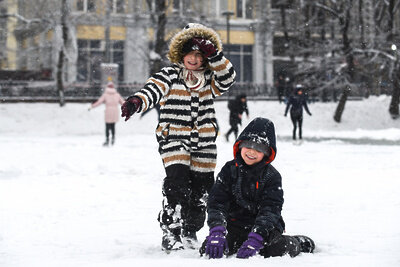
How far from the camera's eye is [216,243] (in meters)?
3.75

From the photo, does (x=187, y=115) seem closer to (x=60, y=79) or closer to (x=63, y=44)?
(x=63, y=44)

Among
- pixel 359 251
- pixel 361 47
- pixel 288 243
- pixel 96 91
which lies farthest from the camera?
pixel 96 91

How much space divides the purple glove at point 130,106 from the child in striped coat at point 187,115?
1.30 ft

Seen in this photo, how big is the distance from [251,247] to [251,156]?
23.3 inches

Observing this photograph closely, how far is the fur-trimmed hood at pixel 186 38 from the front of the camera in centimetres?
470

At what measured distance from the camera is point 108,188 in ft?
28.0

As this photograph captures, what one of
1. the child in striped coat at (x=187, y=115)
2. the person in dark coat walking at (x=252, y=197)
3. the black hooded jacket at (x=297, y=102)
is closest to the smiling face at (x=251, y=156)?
the person in dark coat walking at (x=252, y=197)

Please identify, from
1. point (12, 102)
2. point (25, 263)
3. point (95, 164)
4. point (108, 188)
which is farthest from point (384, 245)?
point (12, 102)

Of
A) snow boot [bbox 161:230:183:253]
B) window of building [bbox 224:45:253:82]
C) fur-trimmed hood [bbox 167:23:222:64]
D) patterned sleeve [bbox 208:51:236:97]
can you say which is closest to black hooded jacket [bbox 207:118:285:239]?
snow boot [bbox 161:230:183:253]

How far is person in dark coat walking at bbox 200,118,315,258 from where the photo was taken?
3.96m

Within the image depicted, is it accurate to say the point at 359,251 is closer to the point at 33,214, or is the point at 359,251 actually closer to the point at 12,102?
the point at 33,214

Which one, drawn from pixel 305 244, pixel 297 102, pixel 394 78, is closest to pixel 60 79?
pixel 394 78

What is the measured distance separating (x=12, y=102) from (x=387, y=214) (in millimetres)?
26175

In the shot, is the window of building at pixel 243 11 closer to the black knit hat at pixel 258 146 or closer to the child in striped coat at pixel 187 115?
the child in striped coat at pixel 187 115
